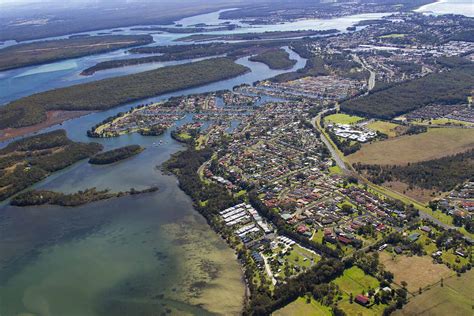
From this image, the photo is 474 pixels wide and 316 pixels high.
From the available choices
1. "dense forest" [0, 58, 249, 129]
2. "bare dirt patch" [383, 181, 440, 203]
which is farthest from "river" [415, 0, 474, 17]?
"bare dirt patch" [383, 181, 440, 203]

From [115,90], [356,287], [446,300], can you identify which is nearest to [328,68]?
[115,90]

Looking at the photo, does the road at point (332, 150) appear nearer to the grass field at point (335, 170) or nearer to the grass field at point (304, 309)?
the grass field at point (335, 170)

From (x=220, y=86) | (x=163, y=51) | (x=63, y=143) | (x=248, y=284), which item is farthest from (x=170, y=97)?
(x=248, y=284)

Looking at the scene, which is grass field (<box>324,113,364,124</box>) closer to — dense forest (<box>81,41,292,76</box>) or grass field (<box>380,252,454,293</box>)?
grass field (<box>380,252,454,293</box>)

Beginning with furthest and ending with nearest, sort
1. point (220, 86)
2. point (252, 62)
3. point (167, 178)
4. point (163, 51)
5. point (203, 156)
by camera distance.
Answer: point (163, 51), point (252, 62), point (220, 86), point (203, 156), point (167, 178)

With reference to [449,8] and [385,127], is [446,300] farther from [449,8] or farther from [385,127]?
[449,8]

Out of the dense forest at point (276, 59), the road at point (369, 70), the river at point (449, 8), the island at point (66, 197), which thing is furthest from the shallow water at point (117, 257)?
the river at point (449, 8)

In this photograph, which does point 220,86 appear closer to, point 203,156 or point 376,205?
point 203,156
